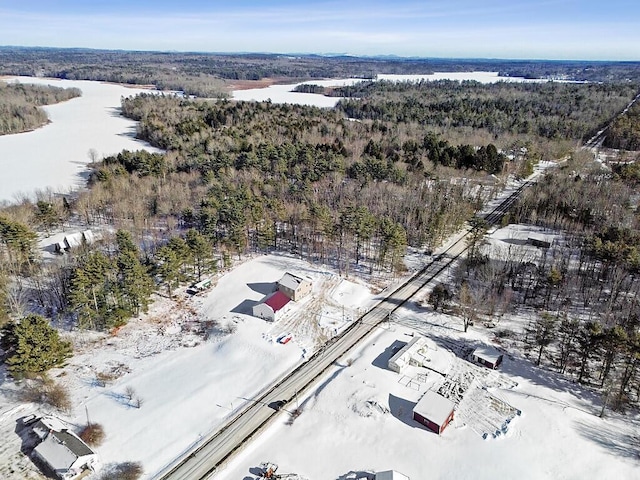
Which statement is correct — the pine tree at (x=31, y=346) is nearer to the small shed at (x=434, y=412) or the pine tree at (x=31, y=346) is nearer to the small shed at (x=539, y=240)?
the small shed at (x=434, y=412)

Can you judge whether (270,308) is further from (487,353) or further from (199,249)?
(487,353)

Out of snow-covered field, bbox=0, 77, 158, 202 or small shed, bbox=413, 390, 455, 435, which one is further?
snow-covered field, bbox=0, 77, 158, 202

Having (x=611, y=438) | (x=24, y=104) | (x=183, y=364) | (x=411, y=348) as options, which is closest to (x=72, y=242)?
(x=183, y=364)

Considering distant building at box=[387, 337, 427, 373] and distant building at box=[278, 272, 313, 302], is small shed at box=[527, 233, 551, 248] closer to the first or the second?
distant building at box=[387, 337, 427, 373]

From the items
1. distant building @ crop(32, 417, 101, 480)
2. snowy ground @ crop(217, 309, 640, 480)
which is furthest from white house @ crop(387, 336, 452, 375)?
distant building @ crop(32, 417, 101, 480)

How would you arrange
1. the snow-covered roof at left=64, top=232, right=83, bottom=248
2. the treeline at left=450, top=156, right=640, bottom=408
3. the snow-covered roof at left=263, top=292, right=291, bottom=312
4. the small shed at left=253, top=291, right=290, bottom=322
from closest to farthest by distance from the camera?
the treeline at left=450, top=156, right=640, bottom=408, the small shed at left=253, top=291, right=290, bottom=322, the snow-covered roof at left=263, top=292, right=291, bottom=312, the snow-covered roof at left=64, top=232, right=83, bottom=248

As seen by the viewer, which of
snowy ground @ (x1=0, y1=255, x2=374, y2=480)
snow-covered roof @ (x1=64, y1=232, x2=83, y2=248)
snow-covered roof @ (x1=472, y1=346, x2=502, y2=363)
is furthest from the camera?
snow-covered roof @ (x1=64, y1=232, x2=83, y2=248)
